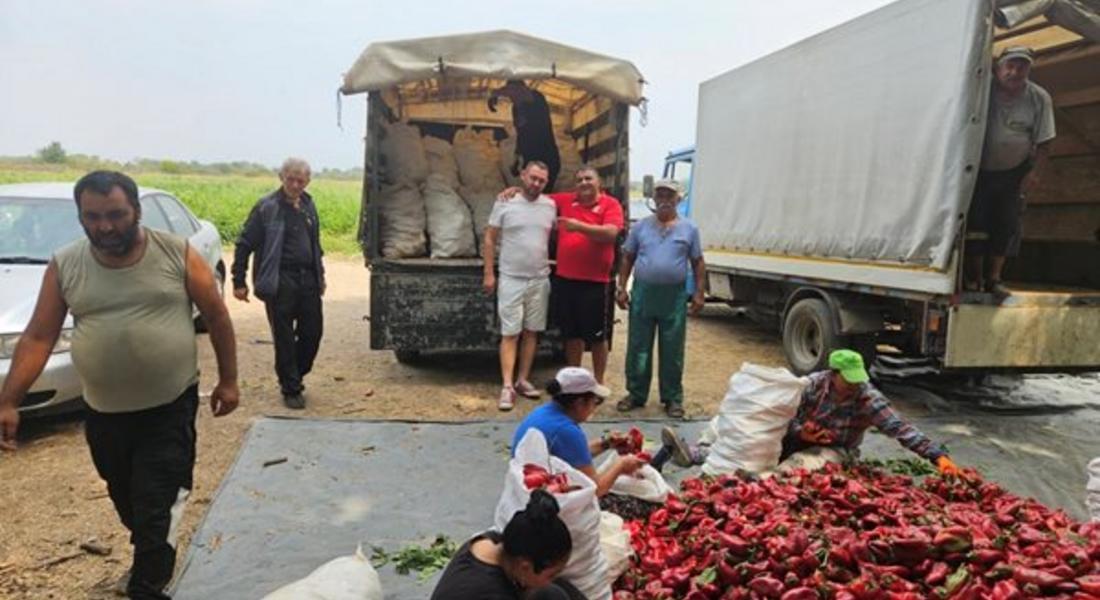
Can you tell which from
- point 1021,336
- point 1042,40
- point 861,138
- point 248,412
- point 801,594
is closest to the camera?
point 801,594

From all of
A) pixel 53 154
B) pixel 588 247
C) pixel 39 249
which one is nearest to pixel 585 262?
pixel 588 247

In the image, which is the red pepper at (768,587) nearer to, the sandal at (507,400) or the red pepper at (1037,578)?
the red pepper at (1037,578)

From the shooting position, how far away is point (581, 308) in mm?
5660

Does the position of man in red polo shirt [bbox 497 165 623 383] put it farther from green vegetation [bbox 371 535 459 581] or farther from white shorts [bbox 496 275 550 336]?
green vegetation [bbox 371 535 459 581]

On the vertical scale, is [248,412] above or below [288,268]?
below

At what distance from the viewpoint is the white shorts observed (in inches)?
225

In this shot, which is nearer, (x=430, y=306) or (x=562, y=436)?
(x=562, y=436)

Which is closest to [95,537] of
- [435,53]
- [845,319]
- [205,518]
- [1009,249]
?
[205,518]

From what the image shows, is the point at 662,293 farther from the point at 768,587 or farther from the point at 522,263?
the point at 768,587

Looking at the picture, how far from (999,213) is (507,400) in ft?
12.8

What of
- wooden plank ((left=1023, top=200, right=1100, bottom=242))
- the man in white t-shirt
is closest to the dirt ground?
the man in white t-shirt

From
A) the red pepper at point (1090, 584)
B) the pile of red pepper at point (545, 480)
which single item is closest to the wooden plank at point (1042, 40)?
the red pepper at point (1090, 584)

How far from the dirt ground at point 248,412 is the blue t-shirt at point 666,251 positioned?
1.07m

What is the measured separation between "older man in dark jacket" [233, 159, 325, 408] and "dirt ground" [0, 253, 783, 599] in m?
0.43
